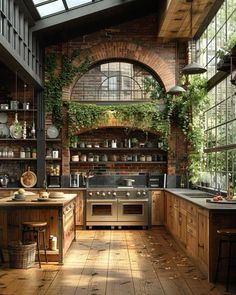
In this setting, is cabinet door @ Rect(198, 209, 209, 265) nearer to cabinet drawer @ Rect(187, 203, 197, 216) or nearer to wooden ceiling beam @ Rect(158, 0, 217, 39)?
cabinet drawer @ Rect(187, 203, 197, 216)

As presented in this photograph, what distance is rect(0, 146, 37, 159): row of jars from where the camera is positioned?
1130 cm

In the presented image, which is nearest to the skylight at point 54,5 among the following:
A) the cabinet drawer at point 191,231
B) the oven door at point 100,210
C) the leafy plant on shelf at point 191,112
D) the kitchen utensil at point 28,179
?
the leafy plant on shelf at point 191,112

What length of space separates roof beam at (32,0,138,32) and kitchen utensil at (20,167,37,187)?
3.37 m

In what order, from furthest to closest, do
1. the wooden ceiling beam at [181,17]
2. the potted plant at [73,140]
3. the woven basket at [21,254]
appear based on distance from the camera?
1. the potted plant at [73,140]
2. the wooden ceiling beam at [181,17]
3. the woven basket at [21,254]

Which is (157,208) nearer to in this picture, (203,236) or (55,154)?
(55,154)

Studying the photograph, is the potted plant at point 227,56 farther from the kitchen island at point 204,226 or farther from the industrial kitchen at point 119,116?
the kitchen island at point 204,226

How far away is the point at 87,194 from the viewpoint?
10.9 m

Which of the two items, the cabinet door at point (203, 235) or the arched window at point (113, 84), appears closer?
the cabinet door at point (203, 235)

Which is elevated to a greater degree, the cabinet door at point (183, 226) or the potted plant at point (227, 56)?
the potted plant at point (227, 56)

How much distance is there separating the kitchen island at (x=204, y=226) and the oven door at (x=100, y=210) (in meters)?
2.55

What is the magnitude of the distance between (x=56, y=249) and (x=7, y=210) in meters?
0.92

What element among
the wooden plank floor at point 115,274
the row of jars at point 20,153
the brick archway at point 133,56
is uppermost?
the brick archway at point 133,56

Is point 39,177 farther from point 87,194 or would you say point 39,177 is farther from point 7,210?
point 7,210

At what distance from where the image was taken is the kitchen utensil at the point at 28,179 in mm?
11156
